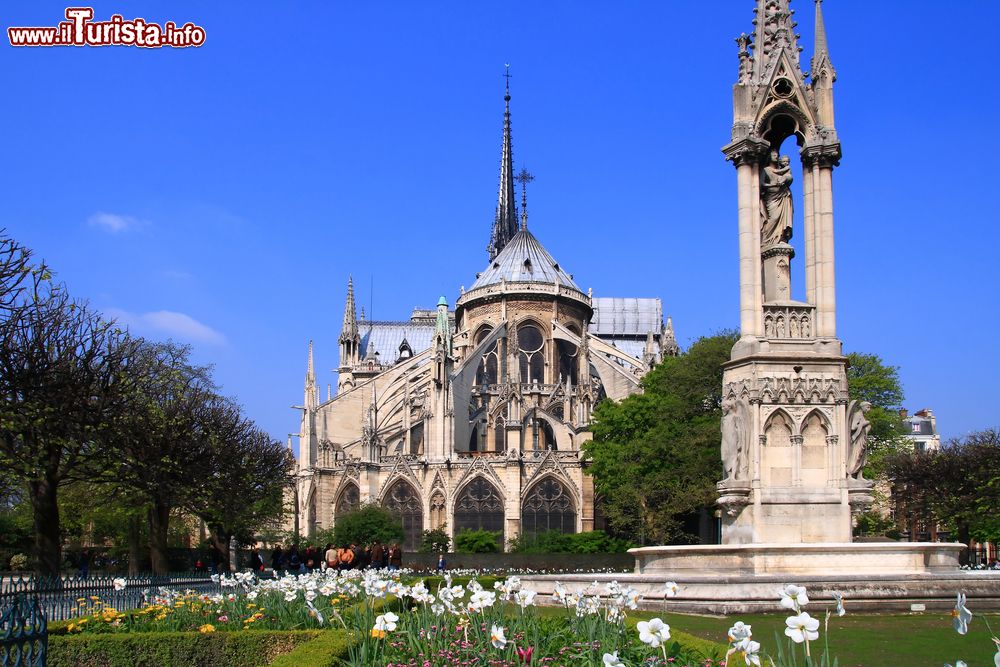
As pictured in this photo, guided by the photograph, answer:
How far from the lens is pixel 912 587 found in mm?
14383

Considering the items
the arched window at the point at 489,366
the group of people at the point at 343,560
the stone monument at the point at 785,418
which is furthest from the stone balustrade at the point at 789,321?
the arched window at the point at 489,366

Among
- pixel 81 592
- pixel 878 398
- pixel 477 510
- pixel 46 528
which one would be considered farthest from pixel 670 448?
pixel 81 592

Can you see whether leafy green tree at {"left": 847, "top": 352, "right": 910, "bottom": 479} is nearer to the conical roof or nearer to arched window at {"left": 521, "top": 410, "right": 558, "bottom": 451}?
arched window at {"left": 521, "top": 410, "right": 558, "bottom": 451}

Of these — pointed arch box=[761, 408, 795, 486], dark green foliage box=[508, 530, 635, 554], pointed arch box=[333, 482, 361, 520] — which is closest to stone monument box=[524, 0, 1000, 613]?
pointed arch box=[761, 408, 795, 486]

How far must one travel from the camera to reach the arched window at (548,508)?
67375 mm

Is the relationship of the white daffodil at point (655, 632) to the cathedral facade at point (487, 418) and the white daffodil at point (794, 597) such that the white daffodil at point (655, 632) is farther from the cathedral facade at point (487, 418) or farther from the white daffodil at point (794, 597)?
the cathedral facade at point (487, 418)

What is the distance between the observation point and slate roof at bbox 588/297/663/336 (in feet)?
358

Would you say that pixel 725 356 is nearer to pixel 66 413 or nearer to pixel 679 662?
pixel 66 413

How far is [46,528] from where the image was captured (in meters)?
24.9

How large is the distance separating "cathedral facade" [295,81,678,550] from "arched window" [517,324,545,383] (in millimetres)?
97

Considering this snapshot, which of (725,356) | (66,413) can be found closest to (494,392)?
(725,356)

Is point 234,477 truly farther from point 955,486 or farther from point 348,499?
point 348,499

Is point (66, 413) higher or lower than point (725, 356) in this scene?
lower

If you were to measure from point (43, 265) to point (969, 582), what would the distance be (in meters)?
19.5
